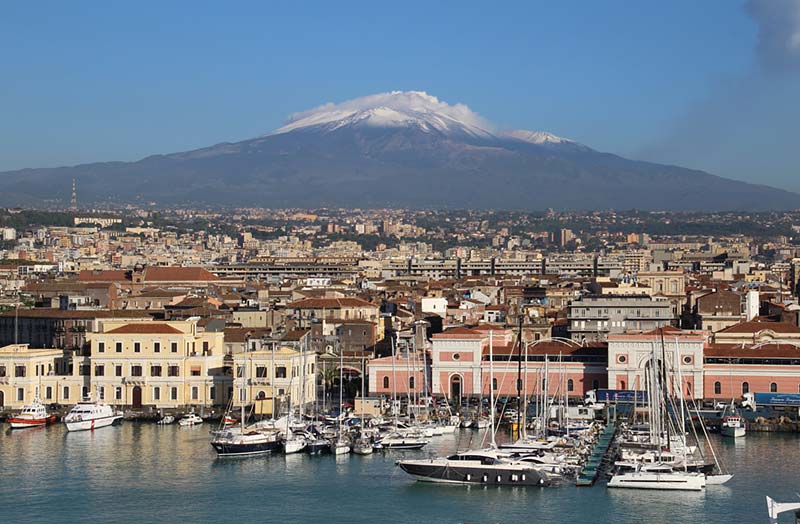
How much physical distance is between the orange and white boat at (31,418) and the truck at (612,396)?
38.7ft

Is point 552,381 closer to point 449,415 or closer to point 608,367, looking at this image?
point 608,367

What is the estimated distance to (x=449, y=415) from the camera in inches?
1400

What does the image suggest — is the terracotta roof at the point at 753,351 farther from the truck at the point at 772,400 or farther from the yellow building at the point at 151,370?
the yellow building at the point at 151,370

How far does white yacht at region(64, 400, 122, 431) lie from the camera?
3506 cm

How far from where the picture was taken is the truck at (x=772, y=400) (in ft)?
119

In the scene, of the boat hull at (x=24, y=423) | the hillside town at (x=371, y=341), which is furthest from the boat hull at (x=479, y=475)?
the boat hull at (x=24, y=423)

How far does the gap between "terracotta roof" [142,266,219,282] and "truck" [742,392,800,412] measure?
4275 cm

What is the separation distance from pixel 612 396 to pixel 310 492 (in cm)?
1160

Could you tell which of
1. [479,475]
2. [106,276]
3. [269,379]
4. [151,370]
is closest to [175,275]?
[106,276]

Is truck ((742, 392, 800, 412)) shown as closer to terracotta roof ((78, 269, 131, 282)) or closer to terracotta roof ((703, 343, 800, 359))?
terracotta roof ((703, 343, 800, 359))

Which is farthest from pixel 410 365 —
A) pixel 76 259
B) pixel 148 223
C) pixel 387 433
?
pixel 148 223

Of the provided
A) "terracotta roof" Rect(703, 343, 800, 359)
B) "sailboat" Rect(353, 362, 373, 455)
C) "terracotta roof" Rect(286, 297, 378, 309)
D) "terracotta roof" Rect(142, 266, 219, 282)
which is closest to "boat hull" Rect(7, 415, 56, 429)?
"sailboat" Rect(353, 362, 373, 455)

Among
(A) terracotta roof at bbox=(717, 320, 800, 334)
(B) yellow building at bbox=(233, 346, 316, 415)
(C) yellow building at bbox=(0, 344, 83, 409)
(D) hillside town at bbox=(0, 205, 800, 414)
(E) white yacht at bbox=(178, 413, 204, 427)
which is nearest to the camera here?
(E) white yacht at bbox=(178, 413, 204, 427)

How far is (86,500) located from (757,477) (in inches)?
441
